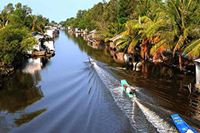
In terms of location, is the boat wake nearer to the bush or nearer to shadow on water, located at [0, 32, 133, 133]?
shadow on water, located at [0, 32, 133, 133]

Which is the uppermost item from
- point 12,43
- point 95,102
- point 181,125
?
point 12,43

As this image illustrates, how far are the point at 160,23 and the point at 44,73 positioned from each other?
19448mm

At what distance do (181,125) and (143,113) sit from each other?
14.7ft

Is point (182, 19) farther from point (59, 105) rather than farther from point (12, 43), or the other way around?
point (12, 43)

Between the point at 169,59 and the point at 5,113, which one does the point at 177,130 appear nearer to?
the point at 5,113

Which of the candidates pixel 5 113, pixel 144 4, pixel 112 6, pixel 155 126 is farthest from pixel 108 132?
pixel 112 6

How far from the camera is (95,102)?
107ft

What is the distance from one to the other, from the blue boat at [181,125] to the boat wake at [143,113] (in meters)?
0.39

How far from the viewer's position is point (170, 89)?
34812mm

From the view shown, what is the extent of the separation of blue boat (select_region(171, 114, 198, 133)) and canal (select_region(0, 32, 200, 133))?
18.3 inches

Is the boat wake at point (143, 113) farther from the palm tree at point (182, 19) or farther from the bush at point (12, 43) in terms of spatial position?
the bush at point (12, 43)

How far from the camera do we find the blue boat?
21922 millimetres

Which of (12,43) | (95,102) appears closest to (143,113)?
(95,102)

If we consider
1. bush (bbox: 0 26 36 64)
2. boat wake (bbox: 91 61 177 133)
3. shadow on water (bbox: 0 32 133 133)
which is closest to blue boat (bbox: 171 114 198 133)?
boat wake (bbox: 91 61 177 133)
